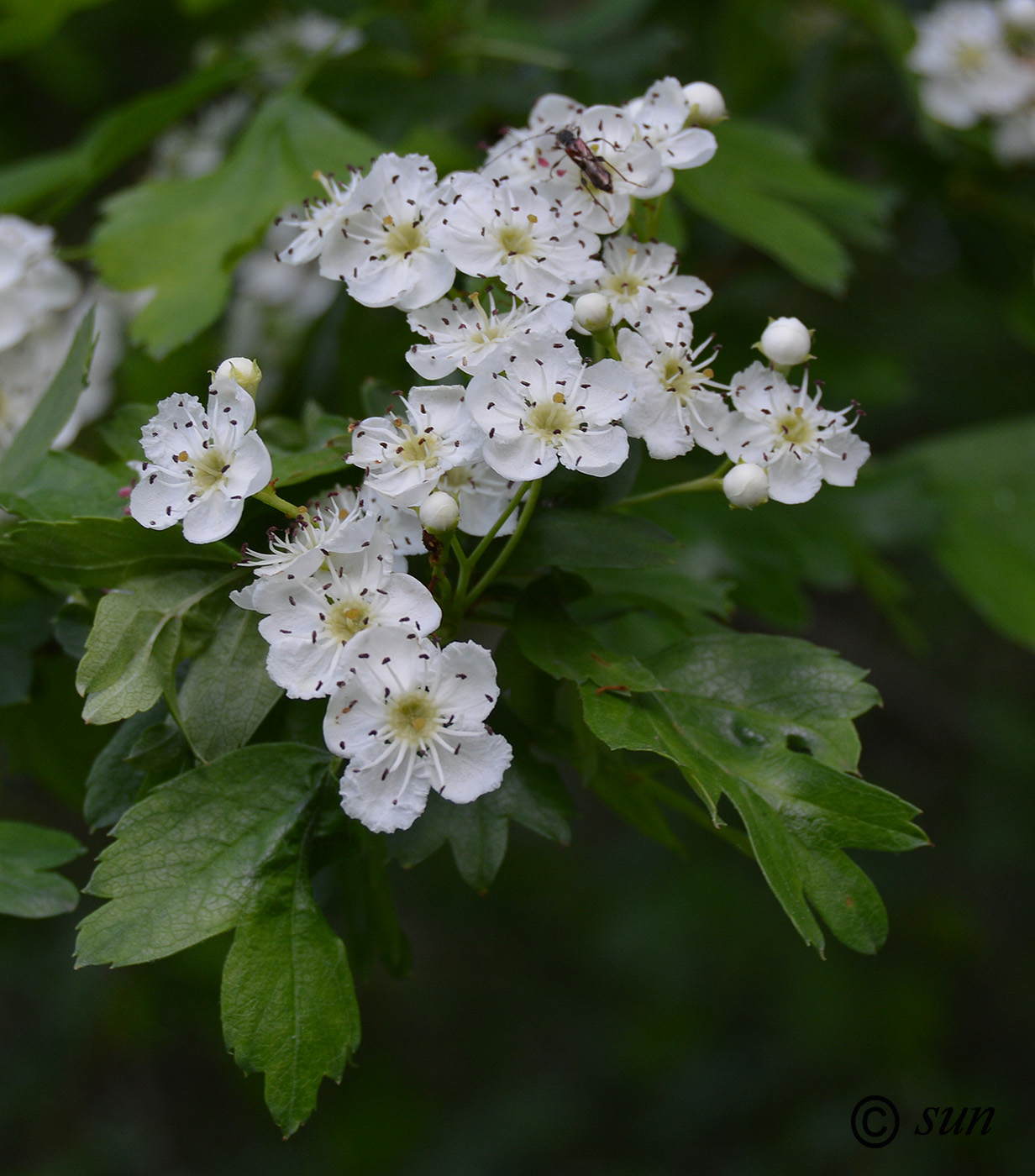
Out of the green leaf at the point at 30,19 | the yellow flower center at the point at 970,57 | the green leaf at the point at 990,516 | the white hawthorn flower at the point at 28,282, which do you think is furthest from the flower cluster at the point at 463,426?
the yellow flower center at the point at 970,57

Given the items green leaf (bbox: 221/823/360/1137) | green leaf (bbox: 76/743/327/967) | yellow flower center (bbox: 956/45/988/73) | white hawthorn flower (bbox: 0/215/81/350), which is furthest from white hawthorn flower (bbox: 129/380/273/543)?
yellow flower center (bbox: 956/45/988/73)

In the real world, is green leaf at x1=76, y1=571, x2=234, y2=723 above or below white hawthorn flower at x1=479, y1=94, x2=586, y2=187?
below

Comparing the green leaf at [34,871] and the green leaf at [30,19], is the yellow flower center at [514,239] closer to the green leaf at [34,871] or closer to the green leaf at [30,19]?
the green leaf at [34,871]

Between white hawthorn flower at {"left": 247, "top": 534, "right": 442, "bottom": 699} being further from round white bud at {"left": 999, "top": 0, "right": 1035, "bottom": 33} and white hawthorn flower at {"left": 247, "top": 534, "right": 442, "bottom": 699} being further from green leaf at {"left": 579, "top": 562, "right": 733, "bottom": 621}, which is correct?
round white bud at {"left": 999, "top": 0, "right": 1035, "bottom": 33}

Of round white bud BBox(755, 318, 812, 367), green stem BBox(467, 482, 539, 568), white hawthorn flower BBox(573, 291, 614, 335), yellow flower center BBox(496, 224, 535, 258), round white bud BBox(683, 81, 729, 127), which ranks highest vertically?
yellow flower center BBox(496, 224, 535, 258)

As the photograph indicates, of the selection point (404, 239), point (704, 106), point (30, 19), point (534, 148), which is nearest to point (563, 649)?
point (404, 239)
